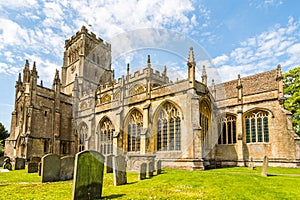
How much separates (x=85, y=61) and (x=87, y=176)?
3607 centimetres

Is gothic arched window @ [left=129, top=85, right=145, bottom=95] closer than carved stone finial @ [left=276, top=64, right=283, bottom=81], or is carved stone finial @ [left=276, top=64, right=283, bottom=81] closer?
carved stone finial @ [left=276, top=64, right=283, bottom=81]

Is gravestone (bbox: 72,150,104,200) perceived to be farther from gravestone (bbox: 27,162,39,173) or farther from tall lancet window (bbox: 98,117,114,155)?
tall lancet window (bbox: 98,117,114,155)

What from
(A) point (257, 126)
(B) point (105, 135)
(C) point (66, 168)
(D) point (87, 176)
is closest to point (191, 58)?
(A) point (257, 126)

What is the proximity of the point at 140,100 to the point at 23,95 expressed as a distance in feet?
57.4

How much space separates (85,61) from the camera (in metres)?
40.1

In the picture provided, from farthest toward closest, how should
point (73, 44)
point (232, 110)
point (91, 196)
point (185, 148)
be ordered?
point (73, 44)
point (232, 110)
point (185, 148)
point (91, 196)

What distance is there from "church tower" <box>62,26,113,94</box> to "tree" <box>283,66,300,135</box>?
29.8 metres

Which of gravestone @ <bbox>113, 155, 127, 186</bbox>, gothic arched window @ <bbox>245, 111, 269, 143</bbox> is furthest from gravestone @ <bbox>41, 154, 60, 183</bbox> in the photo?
gothic arched window @ <bbox>245, 111, 269, 143</bbox>

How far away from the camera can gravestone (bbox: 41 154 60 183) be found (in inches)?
427

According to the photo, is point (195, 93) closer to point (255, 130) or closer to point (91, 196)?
point (255, 130)

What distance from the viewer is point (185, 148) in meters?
16.0

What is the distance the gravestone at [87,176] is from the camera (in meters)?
6.51

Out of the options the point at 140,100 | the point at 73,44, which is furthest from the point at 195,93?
the point at 73,44

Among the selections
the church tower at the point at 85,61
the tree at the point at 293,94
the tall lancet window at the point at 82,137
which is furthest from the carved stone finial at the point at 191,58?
the church tower at the point at 85,61
